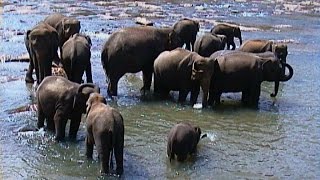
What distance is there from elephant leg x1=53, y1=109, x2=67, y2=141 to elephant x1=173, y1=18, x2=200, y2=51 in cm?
568

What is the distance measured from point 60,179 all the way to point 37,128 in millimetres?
2121

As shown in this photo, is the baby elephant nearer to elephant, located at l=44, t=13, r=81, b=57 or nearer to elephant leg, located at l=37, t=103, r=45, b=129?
elephant leg, located at l=37, t=103, r=45, b=129

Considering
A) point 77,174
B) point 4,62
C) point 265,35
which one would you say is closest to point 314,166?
point 77,174

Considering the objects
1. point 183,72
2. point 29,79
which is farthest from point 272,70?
point 29,79

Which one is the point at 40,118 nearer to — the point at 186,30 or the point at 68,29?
the point at 68,29

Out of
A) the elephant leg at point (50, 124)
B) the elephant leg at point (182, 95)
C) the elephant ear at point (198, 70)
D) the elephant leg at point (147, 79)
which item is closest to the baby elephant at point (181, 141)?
the elephant leg at point (50, 124)

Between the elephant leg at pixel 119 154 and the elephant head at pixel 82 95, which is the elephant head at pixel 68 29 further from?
the elephant leg at pixel 119 154

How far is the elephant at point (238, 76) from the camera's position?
12219 millimetres

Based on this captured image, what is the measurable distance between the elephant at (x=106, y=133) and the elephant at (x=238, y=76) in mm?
4086

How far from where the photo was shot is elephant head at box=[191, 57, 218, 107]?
11922 mm

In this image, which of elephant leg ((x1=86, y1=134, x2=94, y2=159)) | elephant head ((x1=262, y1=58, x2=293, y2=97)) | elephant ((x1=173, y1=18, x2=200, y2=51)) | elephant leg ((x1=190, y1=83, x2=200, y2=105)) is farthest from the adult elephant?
elephant leg ((x1=86, y1=134, x2=94, y2=159))

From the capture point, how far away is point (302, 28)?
83.9ft

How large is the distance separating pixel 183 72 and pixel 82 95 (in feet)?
10.8

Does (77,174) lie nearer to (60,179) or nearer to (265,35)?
(60,179)
